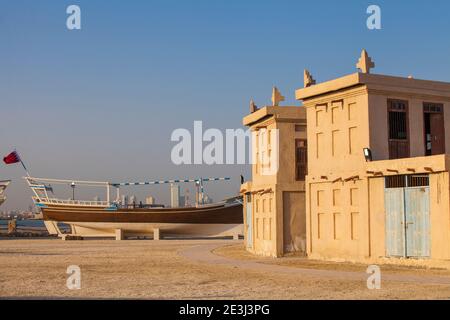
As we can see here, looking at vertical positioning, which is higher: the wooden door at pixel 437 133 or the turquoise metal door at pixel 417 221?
A: the wooden door at pixel 437 133

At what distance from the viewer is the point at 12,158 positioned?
6103 centimetres

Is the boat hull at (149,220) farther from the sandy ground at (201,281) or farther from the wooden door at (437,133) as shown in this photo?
the wooden door at (437,133)

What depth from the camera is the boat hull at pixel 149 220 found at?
197ft

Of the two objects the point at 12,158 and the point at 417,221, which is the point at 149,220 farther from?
the point at 417,221

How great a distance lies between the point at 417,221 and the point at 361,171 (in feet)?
11.5

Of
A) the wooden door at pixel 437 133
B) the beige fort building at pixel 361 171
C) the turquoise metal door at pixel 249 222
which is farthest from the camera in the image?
the turquoise metal door at pixel 249 222

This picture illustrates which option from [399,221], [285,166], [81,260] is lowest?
[81,260]

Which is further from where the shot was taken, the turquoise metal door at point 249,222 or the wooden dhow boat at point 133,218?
the wooden dhow boat at point 133,218

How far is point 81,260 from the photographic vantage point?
3045cm

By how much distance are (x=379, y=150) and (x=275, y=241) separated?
7651mm

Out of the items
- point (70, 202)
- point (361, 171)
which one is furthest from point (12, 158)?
point (361, 171)

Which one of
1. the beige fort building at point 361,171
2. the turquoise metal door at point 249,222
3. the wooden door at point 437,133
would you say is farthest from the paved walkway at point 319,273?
the wooden door at point 437,133

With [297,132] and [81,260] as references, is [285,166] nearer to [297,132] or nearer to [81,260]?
[297,132]
